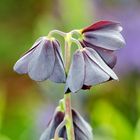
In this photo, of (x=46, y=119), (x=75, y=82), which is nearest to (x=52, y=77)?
(x=75, y=82)

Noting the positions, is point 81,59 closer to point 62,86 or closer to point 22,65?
point 22,65

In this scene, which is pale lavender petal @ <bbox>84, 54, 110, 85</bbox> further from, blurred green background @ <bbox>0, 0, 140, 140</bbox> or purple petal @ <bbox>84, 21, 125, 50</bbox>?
blurred green background @ <bbox>0, 0, 140, 140</bbox>

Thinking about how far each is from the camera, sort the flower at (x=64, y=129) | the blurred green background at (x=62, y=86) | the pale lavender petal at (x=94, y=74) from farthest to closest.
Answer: the blurred green background at (x=62, y=86), the flower at (x=64, y=129), the pale lavender petal at (x=94, y=74)

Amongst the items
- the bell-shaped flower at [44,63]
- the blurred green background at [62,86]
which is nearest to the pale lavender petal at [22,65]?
the bell-shaped flower at [44,63]

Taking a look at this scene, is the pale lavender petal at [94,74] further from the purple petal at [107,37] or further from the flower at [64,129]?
the flower at [64,129]

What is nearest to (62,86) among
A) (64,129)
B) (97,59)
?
(64,129)

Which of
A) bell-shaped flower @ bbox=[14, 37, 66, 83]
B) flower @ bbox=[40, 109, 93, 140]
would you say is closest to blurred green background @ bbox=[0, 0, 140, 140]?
flower @ bbox=[40, 109, 93, 140]
